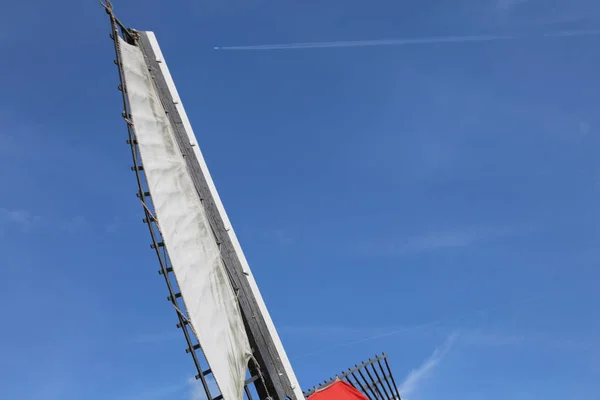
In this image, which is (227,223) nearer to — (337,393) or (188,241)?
(188,241)

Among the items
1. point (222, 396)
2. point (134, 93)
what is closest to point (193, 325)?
point (222, 396)

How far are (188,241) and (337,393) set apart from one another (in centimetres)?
408

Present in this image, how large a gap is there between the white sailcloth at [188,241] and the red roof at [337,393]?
93.0 inches

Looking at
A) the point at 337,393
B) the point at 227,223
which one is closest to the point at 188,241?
the point at 227,223

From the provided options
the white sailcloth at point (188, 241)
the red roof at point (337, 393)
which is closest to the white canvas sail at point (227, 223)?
the white sailcloth at point (188, 241)

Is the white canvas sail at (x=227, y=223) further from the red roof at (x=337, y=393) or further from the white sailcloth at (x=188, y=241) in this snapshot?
the red roof at (x=337, y=393)

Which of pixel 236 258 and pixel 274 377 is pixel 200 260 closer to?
pixel 236 258

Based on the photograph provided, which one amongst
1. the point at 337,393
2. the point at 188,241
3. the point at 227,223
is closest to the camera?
the point at 188,241

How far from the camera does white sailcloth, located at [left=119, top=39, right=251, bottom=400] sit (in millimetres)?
8266

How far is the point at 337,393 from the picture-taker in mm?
10594

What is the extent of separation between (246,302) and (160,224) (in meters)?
1.82

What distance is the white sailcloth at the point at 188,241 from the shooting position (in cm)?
827

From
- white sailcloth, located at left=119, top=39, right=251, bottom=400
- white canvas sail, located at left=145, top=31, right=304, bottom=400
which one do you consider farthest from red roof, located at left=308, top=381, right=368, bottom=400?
white sailcloth, located at left=119, top=39, right=251, bottom=400

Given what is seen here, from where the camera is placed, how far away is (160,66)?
1084 cm
